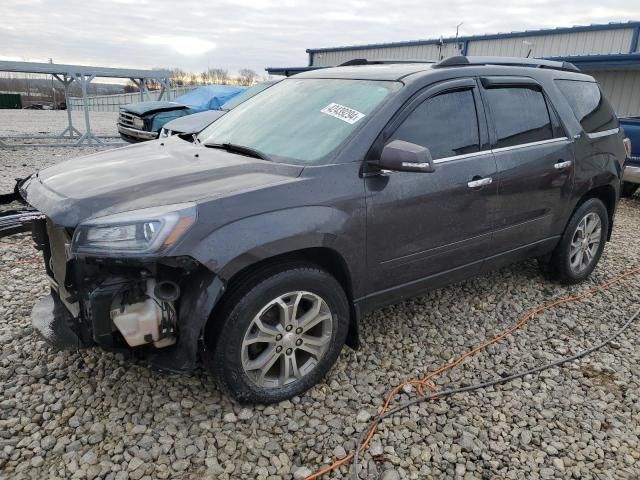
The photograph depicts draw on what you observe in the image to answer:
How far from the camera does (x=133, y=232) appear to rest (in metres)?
2.21

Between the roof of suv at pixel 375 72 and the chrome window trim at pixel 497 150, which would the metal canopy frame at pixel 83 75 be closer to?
the roof of suv at pixel 375 72

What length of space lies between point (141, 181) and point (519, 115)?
2.71 metres

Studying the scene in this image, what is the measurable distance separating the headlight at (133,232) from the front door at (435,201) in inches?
42.2

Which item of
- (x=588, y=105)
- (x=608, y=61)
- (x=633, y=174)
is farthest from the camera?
(x=608, y=61)

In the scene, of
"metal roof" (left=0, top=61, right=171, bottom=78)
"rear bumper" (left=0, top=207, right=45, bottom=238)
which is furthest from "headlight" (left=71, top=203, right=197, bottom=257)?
"metal roof" (left=0, top=61, right=171, bottom=78)

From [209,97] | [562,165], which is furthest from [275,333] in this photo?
[209,97]

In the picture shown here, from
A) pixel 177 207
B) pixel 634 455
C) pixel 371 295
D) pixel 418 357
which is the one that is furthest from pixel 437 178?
pixel 634 455

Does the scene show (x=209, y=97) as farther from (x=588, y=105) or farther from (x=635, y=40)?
(x=635, y=40)

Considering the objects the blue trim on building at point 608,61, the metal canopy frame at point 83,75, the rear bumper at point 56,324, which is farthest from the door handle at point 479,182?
the metal canopy frame at point 83,75

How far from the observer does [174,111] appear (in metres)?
11.8

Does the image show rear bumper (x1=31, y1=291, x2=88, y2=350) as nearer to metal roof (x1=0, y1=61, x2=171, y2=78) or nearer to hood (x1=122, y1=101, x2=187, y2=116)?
hood (x1=122, y1=101, x2=187, y2=116)

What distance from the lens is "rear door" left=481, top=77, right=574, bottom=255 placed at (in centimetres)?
347

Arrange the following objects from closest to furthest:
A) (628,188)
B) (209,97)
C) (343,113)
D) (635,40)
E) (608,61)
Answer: (343,113)
(628,188)
(608,61)
(209,97)
(635,40)

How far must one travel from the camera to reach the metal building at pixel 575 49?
40.7 feet
